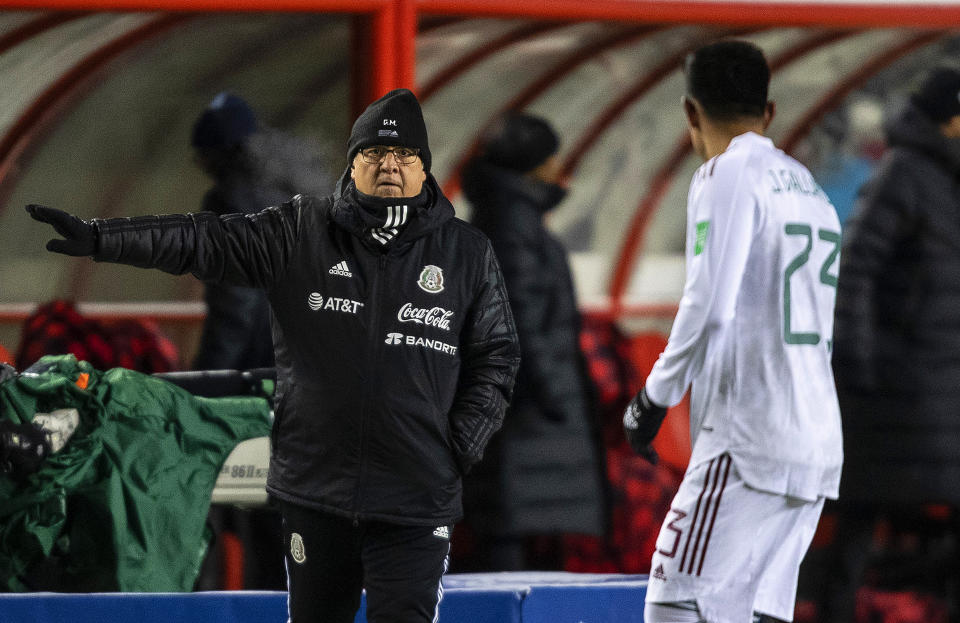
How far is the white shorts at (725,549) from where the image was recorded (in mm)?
3305

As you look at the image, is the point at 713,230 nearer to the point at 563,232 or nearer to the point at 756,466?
the point at 756,466

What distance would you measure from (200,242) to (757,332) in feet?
4.06

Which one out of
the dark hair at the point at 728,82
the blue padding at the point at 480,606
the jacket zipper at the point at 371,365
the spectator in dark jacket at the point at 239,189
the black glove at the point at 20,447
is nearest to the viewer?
the jacket zipper at the point at 371,365

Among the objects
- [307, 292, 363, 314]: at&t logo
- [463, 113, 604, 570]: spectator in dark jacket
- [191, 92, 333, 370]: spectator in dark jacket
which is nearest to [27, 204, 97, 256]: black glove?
[307, 292, 363, 314]: at&t logo

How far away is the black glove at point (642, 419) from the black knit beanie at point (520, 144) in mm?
1911

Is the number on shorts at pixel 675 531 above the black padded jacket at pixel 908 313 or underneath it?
underneath

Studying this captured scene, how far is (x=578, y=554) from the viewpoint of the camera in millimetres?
5844

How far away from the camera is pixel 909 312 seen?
503cm

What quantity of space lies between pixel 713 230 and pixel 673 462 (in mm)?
2647

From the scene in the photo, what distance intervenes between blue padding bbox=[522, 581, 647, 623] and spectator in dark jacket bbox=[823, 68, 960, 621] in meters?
0.97

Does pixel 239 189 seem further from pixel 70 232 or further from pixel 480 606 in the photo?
pixel 70 232

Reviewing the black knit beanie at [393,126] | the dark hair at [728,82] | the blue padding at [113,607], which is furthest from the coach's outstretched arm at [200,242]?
the blue padding at [113,607]

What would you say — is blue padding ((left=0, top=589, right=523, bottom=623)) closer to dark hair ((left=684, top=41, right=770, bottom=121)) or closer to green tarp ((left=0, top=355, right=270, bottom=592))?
green tarp ((left=0, top=355, right=270, bottom=592))

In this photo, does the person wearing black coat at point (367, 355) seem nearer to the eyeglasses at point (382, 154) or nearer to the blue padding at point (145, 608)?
the eyeglasses at point (382, 154)
